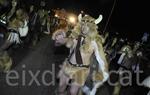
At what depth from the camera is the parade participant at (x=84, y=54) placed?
Answer: 7.42 m

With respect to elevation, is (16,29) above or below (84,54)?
above

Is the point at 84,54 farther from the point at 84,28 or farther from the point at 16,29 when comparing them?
the point at 16,29

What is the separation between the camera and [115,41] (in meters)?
18.2

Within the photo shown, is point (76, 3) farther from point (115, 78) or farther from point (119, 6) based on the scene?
point (115, 78)

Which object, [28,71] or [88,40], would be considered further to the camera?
[28,71]

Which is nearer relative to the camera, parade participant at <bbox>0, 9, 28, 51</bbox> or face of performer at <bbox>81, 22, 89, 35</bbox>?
face of performer at <bbox>81, 22, 89, 35</bbox>

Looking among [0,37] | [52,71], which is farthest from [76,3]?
[52,71]

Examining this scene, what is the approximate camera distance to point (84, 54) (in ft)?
24.7

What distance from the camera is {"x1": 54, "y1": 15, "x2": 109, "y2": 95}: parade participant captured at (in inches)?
292

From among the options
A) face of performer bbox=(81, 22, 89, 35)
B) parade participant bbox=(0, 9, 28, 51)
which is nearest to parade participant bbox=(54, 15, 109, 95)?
face of performer bbox=(81, 22, 89, 35)

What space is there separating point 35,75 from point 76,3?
20340 millimetres

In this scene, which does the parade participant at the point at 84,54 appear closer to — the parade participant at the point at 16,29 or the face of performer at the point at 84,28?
the face of performer at the point at 84,28

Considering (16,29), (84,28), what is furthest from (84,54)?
(16,29)

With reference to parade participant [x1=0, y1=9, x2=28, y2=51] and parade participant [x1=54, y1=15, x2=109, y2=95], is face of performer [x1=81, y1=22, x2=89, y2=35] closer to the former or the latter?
parade participant [x1=54, y1=15, x2=109, y2=95]
